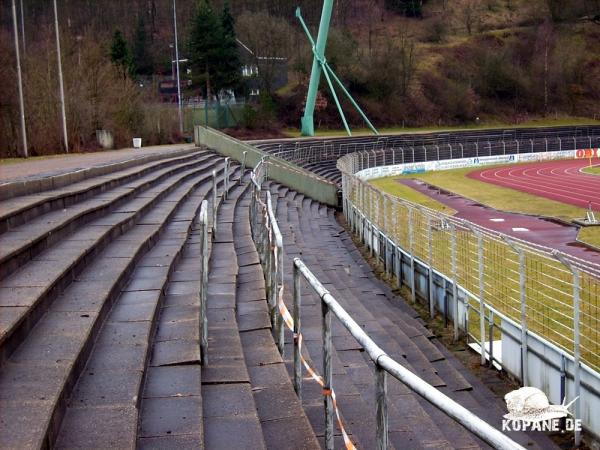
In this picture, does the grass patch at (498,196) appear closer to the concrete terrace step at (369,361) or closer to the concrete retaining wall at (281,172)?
the concrete retaining wall at (281,172)

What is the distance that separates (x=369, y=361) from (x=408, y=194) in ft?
104

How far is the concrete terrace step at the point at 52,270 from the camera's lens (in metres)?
5.82

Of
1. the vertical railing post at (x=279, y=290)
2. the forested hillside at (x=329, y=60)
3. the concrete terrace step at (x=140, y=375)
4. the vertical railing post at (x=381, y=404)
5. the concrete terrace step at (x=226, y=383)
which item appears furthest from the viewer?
the forested hillside at (x=329, y=60)

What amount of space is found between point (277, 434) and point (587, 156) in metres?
64.1

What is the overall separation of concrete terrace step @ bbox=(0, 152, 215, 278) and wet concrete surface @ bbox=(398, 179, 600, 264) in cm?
1154

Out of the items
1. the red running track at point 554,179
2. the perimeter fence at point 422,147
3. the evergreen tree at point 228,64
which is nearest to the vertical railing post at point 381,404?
the red running track at point 554,179

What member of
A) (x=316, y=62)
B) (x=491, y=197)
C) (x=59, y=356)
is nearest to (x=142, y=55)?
(x=316, y=62)

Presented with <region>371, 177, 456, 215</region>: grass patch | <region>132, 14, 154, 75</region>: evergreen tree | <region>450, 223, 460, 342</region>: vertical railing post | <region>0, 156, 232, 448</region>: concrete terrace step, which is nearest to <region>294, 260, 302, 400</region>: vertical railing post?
<region>0, 156, 232, 448</region>: concrete terrace step

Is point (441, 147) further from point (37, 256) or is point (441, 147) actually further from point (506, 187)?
point (37, 256)

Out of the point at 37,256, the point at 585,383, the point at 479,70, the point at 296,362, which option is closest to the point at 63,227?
the point at 37,256

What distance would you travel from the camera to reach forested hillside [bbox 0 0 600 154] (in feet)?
126

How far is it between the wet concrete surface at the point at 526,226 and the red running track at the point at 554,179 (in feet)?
13.9

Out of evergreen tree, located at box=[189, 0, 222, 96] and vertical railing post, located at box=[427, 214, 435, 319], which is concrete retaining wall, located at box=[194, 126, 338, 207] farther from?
evergreen tree, located at box=[189, 0, 222, 96]

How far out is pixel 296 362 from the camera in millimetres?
6078
